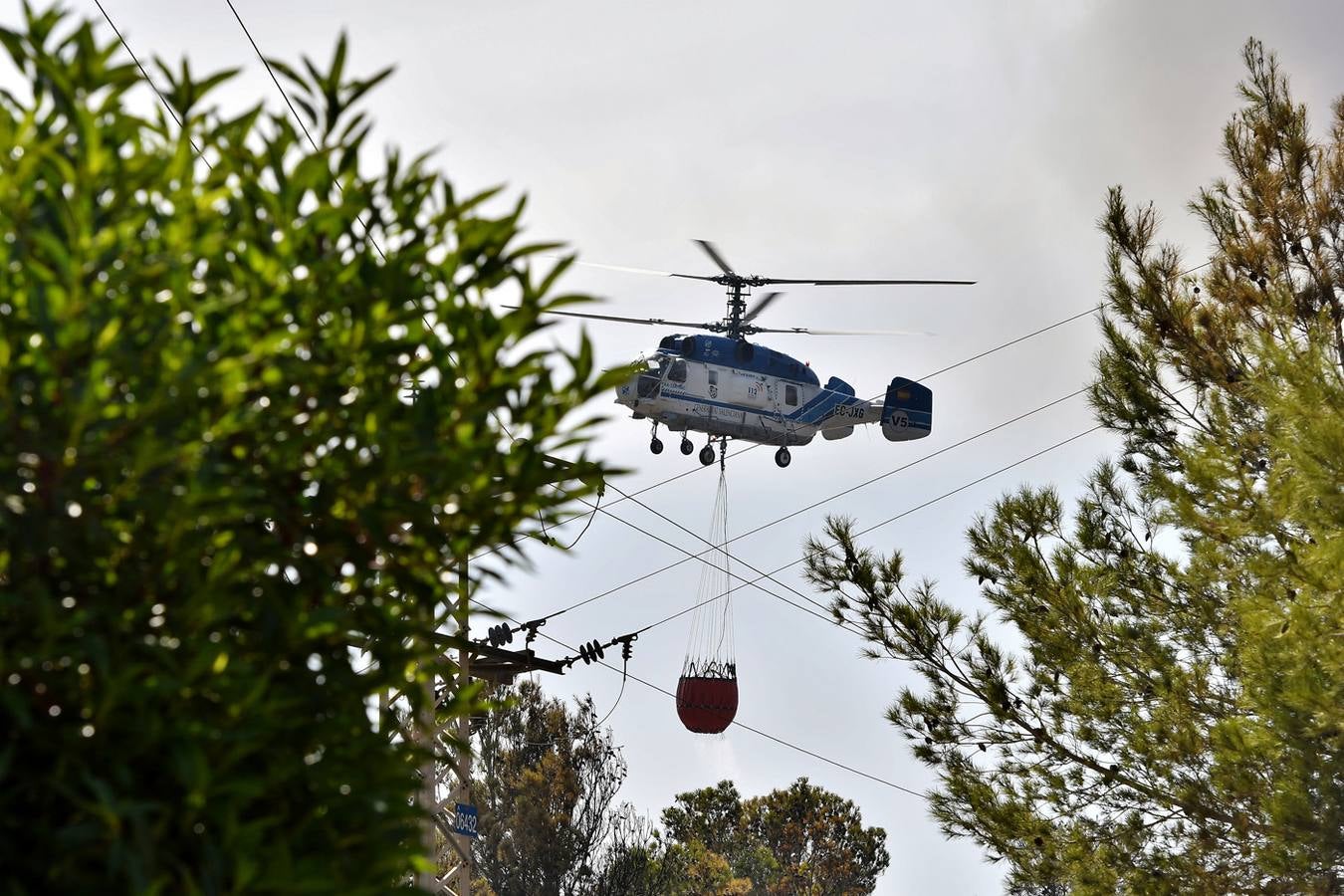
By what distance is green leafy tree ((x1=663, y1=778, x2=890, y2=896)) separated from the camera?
57.5 metres

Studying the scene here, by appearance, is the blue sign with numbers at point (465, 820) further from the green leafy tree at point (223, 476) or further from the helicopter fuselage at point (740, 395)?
the helicopter fuselage at point (740, 395)

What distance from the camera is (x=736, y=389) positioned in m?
27.5

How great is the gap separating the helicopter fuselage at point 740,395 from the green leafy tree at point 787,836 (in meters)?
31.6

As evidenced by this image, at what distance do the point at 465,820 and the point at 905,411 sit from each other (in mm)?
20213

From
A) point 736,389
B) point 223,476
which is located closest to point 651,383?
point 736,389

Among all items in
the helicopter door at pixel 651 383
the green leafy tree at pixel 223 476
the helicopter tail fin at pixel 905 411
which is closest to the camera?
the green leafy tree at pixel 223 476

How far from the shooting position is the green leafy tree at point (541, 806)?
1416 inches

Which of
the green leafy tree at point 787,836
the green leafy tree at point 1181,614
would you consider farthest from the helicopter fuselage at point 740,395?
the green leafy tree at point 787,836

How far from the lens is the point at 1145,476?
13.3 meters

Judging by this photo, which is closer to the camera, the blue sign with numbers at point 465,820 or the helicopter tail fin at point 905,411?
the blue sign with numbers at point 465,820

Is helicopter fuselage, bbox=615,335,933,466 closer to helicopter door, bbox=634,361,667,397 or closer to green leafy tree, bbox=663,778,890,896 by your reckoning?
helicopter door, bbox=634,361,667,397

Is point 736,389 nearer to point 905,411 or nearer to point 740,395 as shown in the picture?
point 740,395

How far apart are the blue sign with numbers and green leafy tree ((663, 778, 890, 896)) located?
149 ft

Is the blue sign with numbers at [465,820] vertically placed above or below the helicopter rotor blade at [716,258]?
below
